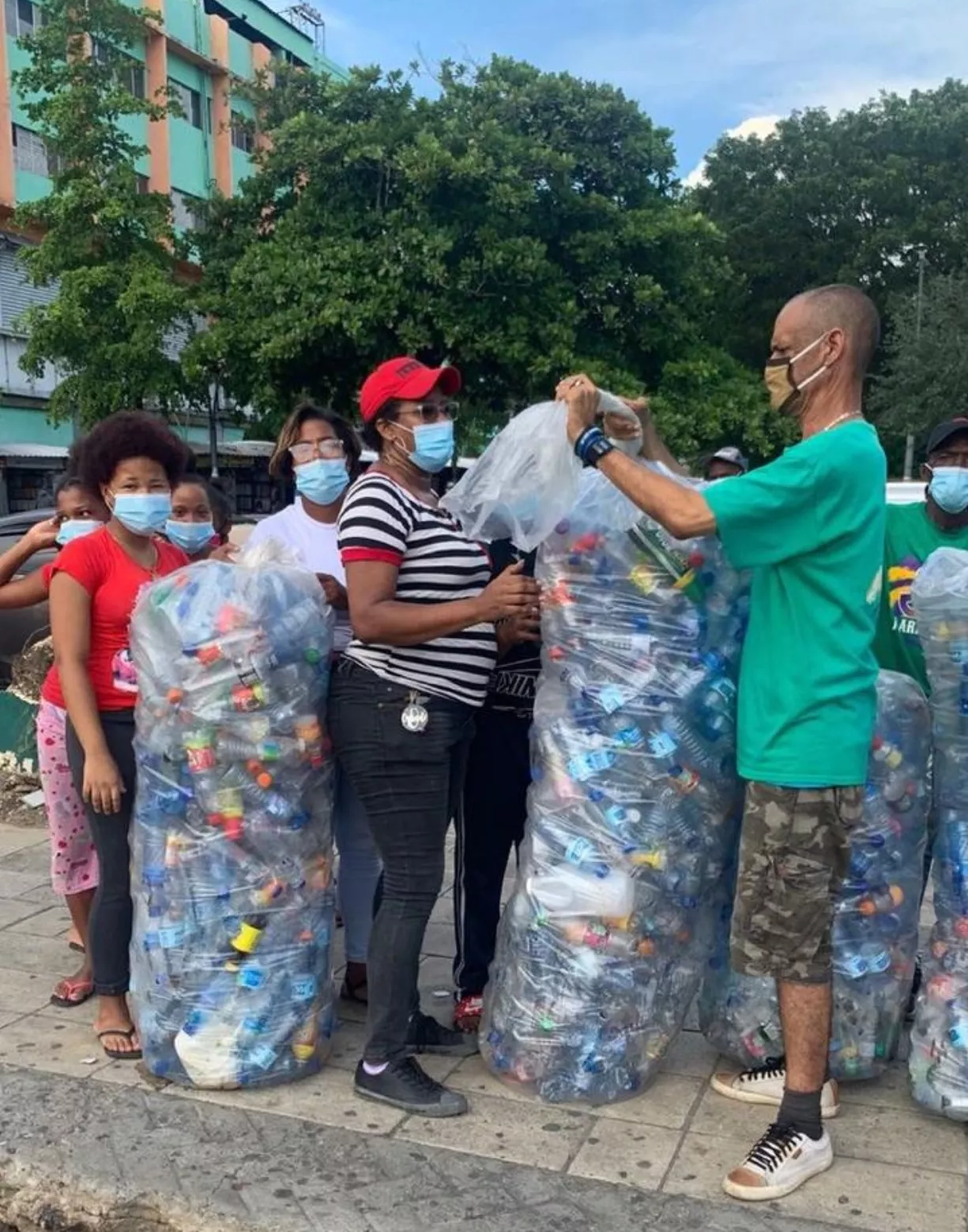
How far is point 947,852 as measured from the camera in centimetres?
299

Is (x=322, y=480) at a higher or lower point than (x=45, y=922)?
higher

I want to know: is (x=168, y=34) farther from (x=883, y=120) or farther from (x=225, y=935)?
(x=225, y=935)

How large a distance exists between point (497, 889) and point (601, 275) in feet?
A: 41.4

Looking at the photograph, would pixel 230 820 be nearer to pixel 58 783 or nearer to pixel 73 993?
pixel 58 783

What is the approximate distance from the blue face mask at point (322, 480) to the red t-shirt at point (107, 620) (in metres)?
0.68

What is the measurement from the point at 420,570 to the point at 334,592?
1.81 ft

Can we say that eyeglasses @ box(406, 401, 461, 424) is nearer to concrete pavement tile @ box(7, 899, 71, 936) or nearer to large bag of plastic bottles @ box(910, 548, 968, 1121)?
large bag of plastic bottles @ box(910, 548, 968, 1121)

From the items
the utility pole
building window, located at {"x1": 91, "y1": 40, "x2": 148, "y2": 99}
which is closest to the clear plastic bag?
building window, located at {"x1": 91, "y1": 40, "x2": 148, "y2": 99}

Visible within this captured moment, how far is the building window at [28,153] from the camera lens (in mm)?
21844

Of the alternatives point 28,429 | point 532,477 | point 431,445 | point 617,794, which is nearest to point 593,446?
point 532,477

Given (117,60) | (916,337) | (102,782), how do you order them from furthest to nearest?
(916,337) → (117,60) → (102,782)

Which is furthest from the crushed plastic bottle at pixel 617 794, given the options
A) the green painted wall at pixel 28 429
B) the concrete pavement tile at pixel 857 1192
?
the green painted wall at pixel 28 429

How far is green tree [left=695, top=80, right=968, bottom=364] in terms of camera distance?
25.4m

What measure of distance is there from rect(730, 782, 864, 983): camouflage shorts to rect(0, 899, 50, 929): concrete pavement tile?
295 centimetres
